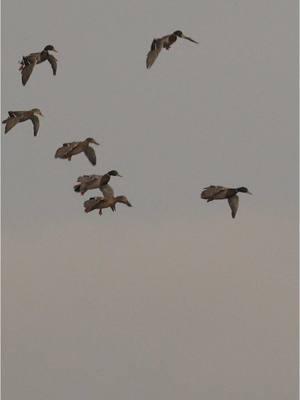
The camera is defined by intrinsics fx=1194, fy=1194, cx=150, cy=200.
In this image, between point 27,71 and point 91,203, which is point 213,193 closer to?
point 91,203

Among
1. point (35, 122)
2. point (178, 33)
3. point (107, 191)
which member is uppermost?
point (178, 33)

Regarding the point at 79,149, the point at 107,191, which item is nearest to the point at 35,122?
the point at 79,149

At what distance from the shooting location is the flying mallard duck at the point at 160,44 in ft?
165

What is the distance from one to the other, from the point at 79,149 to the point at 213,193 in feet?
20.2

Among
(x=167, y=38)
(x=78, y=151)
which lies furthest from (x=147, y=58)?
(x=78, y=151)

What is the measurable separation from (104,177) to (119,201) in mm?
1225

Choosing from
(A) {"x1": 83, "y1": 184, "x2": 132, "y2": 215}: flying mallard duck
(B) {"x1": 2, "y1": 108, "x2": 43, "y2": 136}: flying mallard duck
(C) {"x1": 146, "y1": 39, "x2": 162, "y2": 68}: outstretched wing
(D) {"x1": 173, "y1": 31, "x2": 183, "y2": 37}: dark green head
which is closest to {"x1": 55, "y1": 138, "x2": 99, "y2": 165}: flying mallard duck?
(A) {"x1": 83, "y1": 184, "x2": 132, "y2": 215}: flying mallard duck

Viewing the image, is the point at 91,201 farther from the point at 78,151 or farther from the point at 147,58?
the point at 147,58

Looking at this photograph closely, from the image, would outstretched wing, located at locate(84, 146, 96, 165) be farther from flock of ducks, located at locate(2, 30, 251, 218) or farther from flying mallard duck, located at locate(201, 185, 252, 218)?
flying mallard duck, located at locate(201, 185, 252, 218)

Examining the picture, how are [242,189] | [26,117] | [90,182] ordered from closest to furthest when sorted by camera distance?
[90,182] < [242,189] < [26,117]

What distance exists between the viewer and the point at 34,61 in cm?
5291

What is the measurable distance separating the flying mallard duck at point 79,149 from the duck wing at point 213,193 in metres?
4.89

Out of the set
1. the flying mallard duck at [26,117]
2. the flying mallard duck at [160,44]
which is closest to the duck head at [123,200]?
the flying mallard duck at [26,117]

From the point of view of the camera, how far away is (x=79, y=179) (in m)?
48.9
